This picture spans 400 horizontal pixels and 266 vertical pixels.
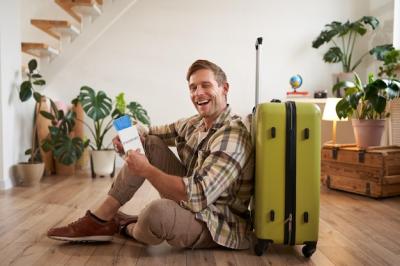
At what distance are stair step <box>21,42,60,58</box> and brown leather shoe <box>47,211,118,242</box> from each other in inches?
99.0

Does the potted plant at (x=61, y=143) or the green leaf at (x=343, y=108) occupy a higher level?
the green leaf at (x=343, y=108)

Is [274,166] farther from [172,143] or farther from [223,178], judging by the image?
[172,143]

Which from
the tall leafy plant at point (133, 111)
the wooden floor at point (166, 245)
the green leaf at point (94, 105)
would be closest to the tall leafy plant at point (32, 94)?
the green leaf at point (94, 105)

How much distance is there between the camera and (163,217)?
1611 mm

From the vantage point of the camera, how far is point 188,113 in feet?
16.0

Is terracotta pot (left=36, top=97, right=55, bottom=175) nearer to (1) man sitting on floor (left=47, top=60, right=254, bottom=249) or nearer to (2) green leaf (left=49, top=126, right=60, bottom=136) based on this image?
(2) green leaf (left=49, top=126, right=60, bottom=136)

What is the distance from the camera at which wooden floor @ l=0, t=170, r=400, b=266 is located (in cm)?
168

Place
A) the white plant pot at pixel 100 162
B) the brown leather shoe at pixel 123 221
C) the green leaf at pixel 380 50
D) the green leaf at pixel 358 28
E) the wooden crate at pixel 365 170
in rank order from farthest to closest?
the green leaf at pixel 358 28 < the green leaf at pixel 380 50 < the white plant pot at pixel 100 162 < the wooden crate at pixel 365 170 < the brown leather shoe at pixel 123 221

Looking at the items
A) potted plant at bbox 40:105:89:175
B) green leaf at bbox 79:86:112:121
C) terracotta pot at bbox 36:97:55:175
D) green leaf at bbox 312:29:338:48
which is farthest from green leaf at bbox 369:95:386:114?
terracotta pot at bbox 36:97:55:175

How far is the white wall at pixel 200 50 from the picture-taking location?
15.8 feet

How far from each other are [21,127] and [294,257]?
112 inches

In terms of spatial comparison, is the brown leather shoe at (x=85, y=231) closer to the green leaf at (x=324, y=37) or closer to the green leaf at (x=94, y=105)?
the green leaf at (x=94, y=105)

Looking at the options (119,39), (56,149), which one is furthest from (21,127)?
(119,39)

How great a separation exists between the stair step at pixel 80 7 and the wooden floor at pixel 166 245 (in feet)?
6.16
